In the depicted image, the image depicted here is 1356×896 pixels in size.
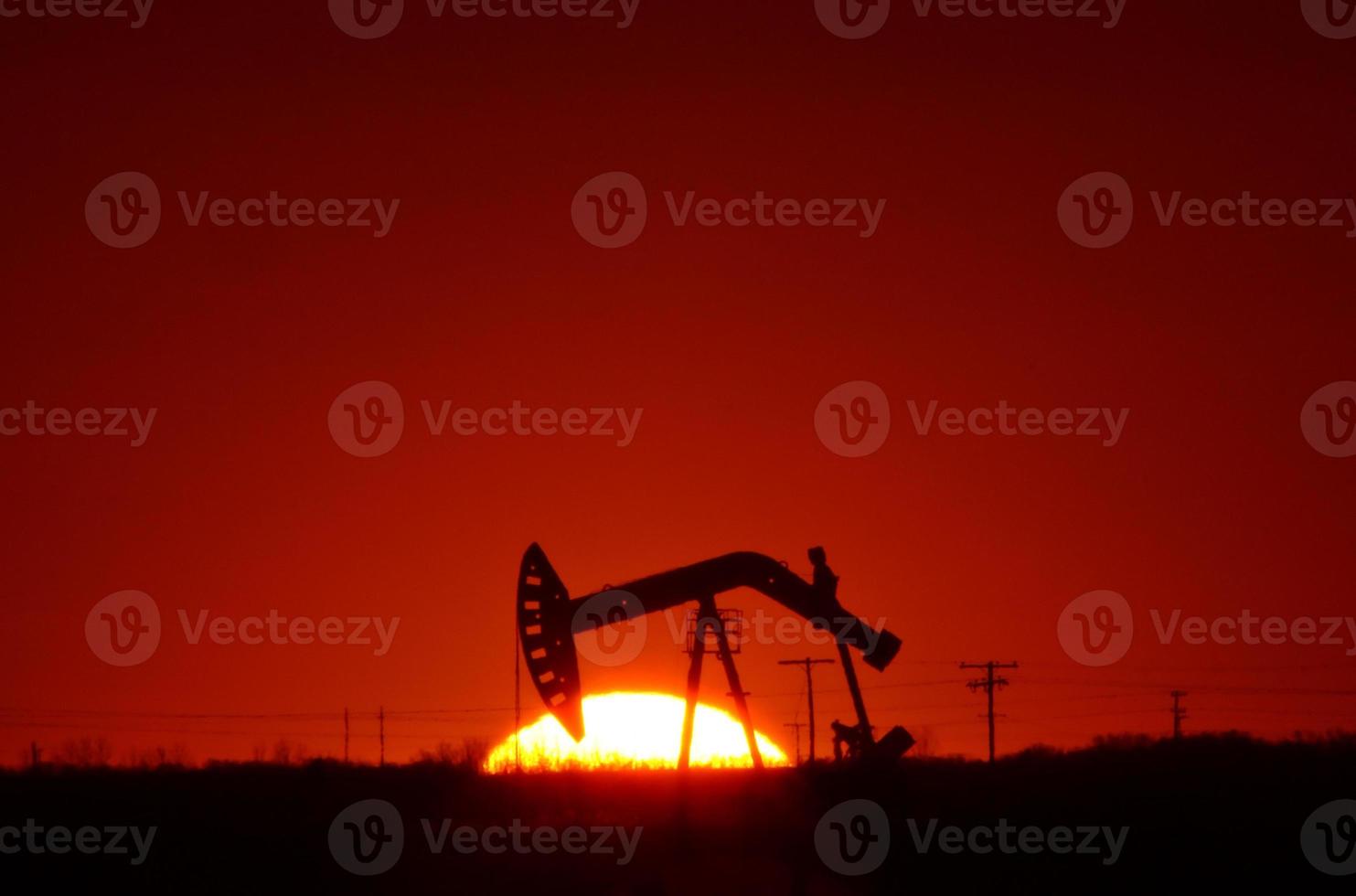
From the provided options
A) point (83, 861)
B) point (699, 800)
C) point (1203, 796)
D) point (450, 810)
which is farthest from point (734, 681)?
point (83, 861)

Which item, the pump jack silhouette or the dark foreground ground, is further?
the pump jack silhouette

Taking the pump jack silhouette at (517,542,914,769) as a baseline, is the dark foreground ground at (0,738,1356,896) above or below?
below

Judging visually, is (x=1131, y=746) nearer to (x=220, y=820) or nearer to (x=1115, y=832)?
(x=1115, y=832)
